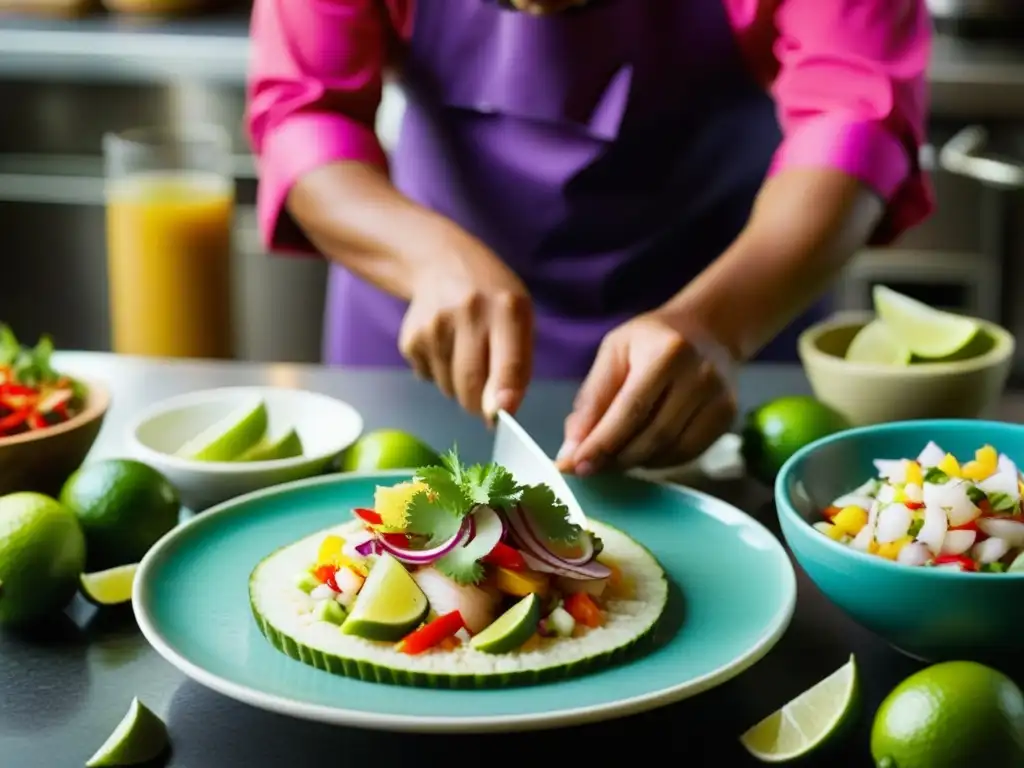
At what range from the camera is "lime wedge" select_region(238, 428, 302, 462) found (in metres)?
1.27

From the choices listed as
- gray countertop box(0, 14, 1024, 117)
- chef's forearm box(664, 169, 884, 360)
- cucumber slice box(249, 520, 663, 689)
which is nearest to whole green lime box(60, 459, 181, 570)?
cucumber slice box(249, 520, 663, 689)

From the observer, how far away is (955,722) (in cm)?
81

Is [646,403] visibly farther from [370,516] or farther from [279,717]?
[279,717]

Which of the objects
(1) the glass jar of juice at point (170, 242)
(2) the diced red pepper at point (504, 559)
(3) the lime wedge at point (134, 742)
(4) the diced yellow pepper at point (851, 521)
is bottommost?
(1) the glass jar of juice at point (170, 242)

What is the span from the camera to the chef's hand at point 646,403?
121 cm

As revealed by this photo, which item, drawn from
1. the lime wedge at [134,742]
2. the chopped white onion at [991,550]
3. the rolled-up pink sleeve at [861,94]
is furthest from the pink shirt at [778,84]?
the lime wedge at [134,742]

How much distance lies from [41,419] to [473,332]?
37 cm

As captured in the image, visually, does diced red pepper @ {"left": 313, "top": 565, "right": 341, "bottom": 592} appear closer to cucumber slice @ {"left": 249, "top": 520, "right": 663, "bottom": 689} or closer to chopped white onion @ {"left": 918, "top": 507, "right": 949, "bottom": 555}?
cucumber slice @ {"left": 249, "top": 520, "right": 663, "bottom": 689}

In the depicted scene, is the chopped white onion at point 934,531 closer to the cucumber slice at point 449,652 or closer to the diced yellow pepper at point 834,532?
the diced yellow pepper at point 834,532

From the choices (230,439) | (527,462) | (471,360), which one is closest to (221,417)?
(230,439)

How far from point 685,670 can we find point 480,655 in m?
0.13

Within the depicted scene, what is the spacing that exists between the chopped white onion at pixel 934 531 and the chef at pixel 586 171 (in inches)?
12.1

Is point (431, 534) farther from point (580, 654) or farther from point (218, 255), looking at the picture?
point (218, 255)

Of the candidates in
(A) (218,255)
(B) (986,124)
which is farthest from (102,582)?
(B) (986,124)
